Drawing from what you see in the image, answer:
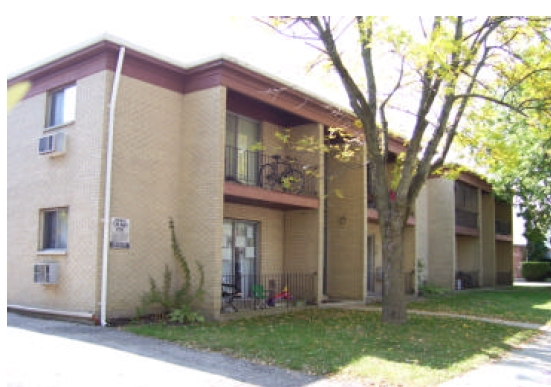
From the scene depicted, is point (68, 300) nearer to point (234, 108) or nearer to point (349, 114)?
point (234, 108)

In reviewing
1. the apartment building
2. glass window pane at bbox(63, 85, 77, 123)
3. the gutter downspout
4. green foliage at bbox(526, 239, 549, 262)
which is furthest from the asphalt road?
green foliage at bbox(526, 239, 549, 262)

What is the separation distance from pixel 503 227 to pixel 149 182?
1018 inches

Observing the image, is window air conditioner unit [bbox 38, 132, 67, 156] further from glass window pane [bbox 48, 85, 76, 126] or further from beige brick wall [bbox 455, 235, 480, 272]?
beige brick wall [bbox 455, 235, 480, 272]

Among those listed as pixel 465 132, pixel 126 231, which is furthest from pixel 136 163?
pixel 465 132

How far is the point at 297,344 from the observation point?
9.18 meters

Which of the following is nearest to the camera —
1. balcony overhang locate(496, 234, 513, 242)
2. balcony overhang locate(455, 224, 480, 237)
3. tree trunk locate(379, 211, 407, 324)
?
tree trunk locate(379, 211, 407, 324)

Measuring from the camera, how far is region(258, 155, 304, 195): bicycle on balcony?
15.3 m

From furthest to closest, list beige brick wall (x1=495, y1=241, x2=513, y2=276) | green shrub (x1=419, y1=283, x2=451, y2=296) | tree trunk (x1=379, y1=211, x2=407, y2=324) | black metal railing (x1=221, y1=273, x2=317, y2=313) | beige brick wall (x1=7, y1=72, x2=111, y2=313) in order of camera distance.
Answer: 1. beige brick wall (x1=495, y1=241, x2=513, y2=276)
2. green shrub (x1=419, y1=283, x2=451, y2=296)
3. black metal railing (x1=221, y1=273, x2=317, y2=313)
4. tree trunk (x1=379, y1=211, x2=407, y2=324)
5. beige brick wall (x1=7, y1=72, x2=111, y2=313)

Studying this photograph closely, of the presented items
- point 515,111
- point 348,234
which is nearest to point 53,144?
point 348,234

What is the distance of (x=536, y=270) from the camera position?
1645 inches

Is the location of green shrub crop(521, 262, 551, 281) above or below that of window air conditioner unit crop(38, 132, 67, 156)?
below

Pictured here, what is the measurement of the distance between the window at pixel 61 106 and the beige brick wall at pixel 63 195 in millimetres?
182

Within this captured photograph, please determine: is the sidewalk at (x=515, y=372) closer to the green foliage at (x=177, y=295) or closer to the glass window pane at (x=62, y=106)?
the green foliage at (x=177, y=295)

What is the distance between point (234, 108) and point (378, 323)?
674 centimetres
